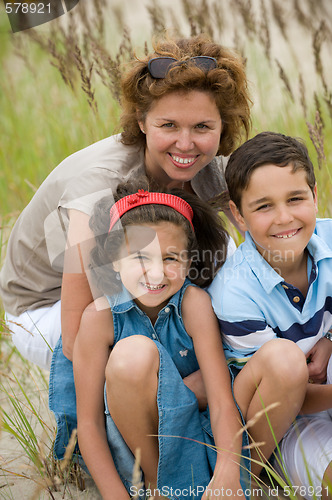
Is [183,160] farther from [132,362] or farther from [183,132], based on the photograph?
[132,362]

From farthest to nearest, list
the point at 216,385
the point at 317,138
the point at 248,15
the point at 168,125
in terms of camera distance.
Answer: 1. the point at 248,15
2. the point at 317,138
3. the point at 168,125
4. the point at 216,385

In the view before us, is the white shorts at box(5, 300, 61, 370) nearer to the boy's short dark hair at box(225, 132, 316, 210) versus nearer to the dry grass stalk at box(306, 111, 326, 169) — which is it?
the boy's short dark hair at box(225, 132, 316, 210)

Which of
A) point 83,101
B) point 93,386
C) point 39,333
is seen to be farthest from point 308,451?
point 83,101

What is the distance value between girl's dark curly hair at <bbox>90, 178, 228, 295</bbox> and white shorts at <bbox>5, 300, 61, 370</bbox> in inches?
13.5

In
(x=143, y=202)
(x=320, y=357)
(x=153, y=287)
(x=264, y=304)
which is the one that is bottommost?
(x=320, y=357)

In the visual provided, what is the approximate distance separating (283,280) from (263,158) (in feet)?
1.29

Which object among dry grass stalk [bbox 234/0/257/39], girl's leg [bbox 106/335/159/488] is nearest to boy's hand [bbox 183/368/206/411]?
girl's leg [bbox 106/335/159/488]

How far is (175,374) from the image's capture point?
65.1 inches

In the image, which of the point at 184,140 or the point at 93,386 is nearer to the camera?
the point at 93,386

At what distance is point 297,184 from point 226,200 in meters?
0.48

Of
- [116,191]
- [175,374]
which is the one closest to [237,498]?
[175,374]

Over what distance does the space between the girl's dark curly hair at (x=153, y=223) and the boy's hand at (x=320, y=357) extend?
0.40 m

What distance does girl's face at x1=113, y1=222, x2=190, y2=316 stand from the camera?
1740 mm

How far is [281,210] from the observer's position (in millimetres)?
1733
